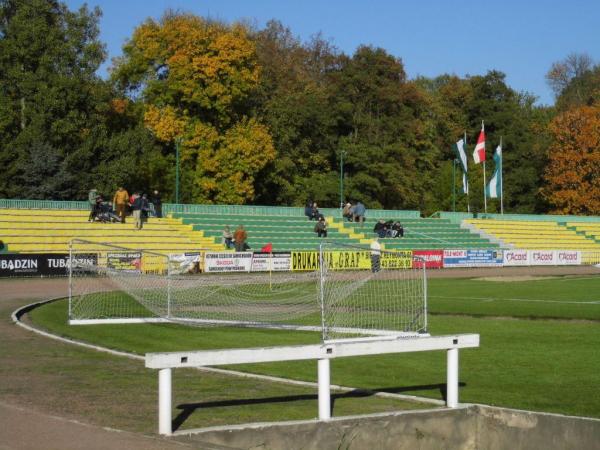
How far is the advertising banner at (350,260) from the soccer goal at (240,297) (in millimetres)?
96

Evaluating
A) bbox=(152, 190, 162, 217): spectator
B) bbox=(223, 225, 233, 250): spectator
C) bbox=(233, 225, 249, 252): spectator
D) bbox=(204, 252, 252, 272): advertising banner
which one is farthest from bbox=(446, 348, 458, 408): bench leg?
bbox=(152, 190, 162, 217): spectator

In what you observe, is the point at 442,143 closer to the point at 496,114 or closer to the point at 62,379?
the point at 496,114

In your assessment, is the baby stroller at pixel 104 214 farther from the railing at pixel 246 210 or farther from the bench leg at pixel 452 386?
the bench leg at pixel 452 386

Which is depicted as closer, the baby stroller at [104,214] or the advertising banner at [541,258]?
the baby stroller at [104,214]

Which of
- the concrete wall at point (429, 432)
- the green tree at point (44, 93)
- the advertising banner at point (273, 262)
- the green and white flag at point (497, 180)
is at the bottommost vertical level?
the advertising banner at point (273, 262)

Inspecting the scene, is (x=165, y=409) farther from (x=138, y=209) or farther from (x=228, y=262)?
(x=138, y=209)

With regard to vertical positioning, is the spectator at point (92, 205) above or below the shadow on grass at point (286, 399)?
above

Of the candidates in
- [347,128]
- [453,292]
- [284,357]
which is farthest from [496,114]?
[284,357]

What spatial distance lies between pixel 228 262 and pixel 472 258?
17274 mm

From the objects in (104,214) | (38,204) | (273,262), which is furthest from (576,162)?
(38,204)

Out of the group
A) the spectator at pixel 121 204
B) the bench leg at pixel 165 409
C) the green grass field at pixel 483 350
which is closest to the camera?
the bench leg at pixel 165 409

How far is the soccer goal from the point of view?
64.8ft

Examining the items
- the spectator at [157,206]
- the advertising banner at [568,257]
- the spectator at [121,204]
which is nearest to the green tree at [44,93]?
the spectator at [157,206]

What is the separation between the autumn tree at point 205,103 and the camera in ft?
222
